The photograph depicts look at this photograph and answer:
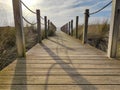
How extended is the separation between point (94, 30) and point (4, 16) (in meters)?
3.78

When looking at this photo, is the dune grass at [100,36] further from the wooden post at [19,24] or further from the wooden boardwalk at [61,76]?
the wooden post at [19,24]

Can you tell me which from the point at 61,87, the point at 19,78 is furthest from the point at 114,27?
the point at 19,78

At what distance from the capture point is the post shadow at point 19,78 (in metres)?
1.55

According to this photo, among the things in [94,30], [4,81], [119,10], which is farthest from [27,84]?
[94,30]

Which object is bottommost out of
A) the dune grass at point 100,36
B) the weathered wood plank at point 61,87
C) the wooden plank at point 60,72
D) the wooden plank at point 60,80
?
the weathered wood plank at point 61,87

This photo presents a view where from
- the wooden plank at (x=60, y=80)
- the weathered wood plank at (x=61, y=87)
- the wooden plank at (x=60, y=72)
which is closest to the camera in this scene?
the weathered wood plank at (x=61, y=87)

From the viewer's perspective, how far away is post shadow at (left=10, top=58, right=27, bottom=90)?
1.55 meters

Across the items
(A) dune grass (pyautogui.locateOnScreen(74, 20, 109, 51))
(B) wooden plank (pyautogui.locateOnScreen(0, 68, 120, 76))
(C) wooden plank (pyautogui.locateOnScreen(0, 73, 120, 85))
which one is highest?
(A) dune grass (pyautogui.locateOnScreen(74, 20, 109, 51))

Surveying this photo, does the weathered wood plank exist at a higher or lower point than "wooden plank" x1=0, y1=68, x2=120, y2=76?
lower

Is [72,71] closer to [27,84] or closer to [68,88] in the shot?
[68,88]

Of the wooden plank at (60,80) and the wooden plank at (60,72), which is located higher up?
the wooden plank at (60,72)

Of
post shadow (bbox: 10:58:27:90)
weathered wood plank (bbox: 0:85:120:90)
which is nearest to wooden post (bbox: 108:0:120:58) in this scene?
weathered wood plank (bbox: 0:85:120:90)

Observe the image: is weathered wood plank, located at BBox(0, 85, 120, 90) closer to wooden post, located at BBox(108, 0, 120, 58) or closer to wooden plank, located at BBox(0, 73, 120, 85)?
wooden plank, located at BBox(0, 73, 120, 85)

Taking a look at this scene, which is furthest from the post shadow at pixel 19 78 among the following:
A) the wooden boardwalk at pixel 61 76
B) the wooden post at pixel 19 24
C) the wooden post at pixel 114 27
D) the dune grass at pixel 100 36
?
the dune grass at pixel 100 36
